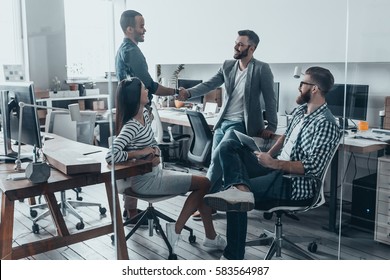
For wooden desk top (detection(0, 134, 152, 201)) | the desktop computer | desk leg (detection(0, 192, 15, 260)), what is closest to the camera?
wooden desk top (detection(0, 134, 152, 201))

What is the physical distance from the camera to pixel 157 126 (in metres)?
2.25

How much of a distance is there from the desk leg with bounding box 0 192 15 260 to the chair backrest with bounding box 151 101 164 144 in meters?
0.77

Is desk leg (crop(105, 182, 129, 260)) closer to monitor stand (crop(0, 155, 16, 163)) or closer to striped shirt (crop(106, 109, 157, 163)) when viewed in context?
striped shirt (crop(106, 109, 157, 163))

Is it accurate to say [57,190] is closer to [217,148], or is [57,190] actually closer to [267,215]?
[217,148]

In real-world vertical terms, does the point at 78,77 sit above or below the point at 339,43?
below

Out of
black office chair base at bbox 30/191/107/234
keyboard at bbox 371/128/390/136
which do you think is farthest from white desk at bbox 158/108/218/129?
keyboard at bbox 371/128/390/136

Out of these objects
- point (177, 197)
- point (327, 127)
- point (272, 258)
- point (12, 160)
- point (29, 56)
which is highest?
point (29, 56)

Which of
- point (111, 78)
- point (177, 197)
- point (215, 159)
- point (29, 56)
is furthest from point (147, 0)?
point (177, 197)

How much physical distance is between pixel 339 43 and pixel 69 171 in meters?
1.52

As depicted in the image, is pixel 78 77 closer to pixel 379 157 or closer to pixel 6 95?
pixel 6 95

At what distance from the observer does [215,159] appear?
2.29m

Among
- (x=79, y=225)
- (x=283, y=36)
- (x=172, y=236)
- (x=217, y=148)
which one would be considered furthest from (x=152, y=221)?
(x=283, y=36)

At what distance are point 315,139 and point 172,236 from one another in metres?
0.90

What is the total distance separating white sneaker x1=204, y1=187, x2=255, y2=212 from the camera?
2197mm
